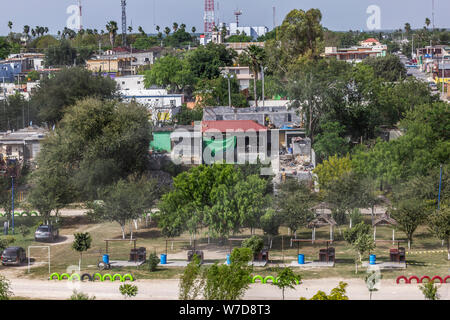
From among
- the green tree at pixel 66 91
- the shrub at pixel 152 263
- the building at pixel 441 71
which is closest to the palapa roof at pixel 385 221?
the shrub at pixel 152 263

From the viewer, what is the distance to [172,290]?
18.5 meters

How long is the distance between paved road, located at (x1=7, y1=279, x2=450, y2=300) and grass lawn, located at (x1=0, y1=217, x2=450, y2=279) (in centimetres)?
80

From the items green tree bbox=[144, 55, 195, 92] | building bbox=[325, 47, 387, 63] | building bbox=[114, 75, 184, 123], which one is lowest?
building bbox=[114, 75, 184, 123]

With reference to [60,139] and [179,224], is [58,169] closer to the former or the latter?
[60,139]

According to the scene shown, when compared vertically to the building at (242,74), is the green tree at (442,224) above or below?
below

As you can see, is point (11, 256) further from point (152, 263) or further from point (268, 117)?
point (268, 117)

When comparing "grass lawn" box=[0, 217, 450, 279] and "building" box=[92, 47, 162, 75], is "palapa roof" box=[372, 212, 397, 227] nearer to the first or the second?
"grass lawn" box=[0, 217, 450, 279]

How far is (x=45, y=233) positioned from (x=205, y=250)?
659 centimetres

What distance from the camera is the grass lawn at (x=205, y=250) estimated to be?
20.2 m

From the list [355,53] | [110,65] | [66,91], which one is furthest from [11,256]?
[355,53]

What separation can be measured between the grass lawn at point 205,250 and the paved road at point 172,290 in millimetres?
797

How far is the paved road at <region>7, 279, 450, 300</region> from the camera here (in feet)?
57.3

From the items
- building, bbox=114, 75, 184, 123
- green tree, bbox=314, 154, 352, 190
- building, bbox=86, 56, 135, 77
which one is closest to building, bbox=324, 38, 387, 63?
building, bbox=86, 56, 135, 77

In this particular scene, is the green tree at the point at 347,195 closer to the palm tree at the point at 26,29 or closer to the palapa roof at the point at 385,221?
the palapa roof at the point at 385,221
